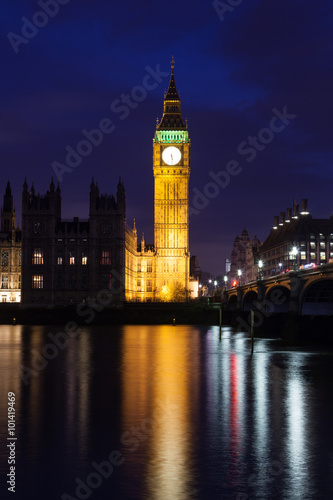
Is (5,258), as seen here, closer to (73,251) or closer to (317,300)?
(73,251)

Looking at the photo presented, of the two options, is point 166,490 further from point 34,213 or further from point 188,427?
point 34,213

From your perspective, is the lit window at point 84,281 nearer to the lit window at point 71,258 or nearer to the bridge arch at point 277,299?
the lit window at point 71,258

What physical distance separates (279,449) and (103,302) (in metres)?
139

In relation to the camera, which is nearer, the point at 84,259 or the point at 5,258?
the point at 84,259

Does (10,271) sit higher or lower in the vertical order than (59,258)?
lower

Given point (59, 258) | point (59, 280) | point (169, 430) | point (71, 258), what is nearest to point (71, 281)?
point (59, 280)

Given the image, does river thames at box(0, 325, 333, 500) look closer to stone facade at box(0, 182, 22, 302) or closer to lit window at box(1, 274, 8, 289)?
stone facade at box(0, 182, 22, 302)

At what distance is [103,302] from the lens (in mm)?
163125

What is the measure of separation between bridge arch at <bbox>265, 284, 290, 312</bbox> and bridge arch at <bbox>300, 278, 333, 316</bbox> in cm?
880

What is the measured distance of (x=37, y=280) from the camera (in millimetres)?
167625

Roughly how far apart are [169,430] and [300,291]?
55714 millimetres

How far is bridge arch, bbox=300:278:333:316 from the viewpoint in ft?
273

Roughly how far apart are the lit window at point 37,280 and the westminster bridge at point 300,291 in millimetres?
68274

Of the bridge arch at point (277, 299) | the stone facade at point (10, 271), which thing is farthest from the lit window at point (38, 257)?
the bridge arch at point (277, 299)
